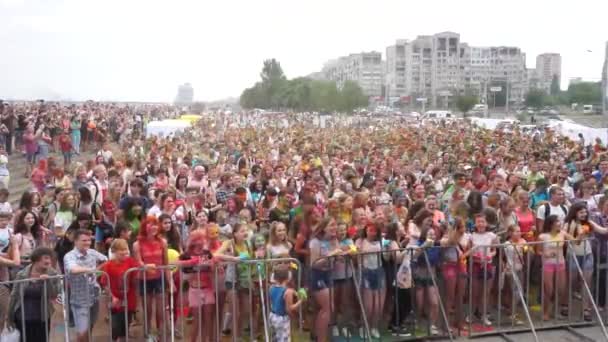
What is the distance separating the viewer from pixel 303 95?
8944cm

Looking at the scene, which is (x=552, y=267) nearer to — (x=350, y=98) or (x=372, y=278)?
(x=372, y=278)

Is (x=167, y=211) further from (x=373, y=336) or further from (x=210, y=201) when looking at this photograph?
(x=373, y=336)

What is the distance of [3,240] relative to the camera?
7203mm

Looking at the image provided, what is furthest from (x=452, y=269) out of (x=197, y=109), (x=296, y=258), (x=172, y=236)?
(x=197, y=109)

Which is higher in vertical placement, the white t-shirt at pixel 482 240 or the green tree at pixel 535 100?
the green tree at pixel 535 100

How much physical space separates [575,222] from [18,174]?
1571 centimetres

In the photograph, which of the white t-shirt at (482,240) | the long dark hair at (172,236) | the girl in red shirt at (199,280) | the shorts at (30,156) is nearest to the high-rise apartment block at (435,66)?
the shorts at (30,156)

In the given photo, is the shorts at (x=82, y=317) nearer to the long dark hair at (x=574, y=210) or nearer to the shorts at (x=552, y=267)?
the shorts at (x=552, y=267)

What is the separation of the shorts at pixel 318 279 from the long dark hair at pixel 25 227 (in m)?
3.26

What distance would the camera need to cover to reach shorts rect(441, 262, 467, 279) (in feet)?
25.5

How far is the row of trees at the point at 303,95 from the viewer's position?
8475cm

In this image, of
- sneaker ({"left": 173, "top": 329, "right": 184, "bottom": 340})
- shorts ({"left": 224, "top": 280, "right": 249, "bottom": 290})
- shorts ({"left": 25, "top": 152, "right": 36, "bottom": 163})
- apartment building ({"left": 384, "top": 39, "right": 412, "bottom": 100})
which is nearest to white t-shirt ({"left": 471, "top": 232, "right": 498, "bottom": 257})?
shorts ({"left": 224, "top": 280, "right": 249, "bottom": 290})

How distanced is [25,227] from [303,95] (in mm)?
82575

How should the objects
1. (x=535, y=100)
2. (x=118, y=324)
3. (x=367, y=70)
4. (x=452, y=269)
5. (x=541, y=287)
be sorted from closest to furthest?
1. (x=118, y=324)
2. (x=452, y=269)
3. (x=541, y=287)
4. (x=535, y=100)
5. (x=367, y=70)
